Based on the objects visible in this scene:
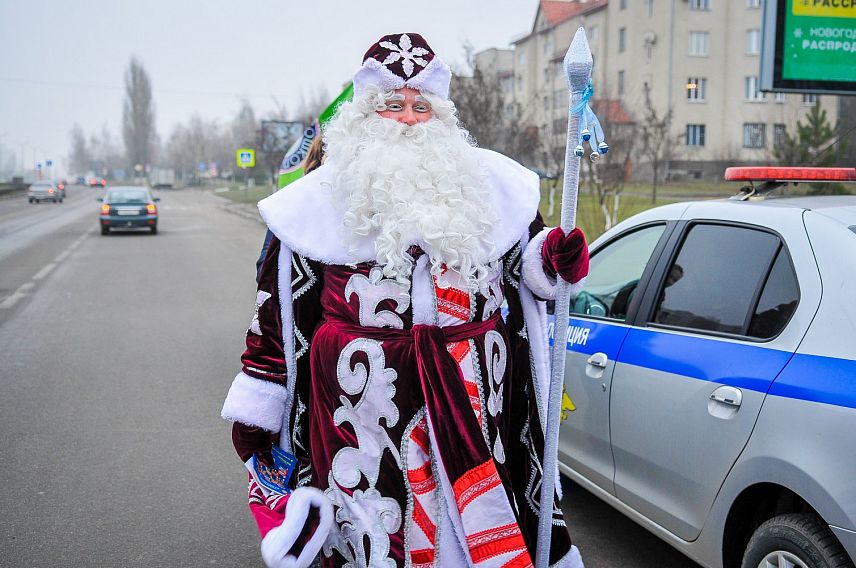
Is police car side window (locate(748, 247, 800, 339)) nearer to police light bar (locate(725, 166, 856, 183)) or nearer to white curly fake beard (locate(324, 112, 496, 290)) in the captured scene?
police light bar (locate(725, 166, 856, 183))

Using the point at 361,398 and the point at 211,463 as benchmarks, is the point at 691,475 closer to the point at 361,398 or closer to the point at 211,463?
the point at 361,398

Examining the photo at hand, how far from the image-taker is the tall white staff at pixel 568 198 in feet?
7.02

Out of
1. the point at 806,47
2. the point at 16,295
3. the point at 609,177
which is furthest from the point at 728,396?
the point at 609,177

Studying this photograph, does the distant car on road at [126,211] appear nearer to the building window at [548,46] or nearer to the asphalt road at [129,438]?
the asphalt road at [129,438]

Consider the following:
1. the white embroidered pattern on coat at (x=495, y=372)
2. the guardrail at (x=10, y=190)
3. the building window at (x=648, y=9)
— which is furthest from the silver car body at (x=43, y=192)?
the white embroidered pattern on coat at (x=495, y=372)

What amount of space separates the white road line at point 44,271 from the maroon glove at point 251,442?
13.0m

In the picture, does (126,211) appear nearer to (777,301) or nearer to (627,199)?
(627,199)

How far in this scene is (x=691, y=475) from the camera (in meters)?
3.06

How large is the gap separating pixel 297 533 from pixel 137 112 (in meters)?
129

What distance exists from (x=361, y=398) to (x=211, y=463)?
10.4ft

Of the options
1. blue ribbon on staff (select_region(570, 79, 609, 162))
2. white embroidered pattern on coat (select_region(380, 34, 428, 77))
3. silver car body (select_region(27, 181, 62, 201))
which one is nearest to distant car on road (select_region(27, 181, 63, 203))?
silver car body (select_region(27, 181, 62, 201))

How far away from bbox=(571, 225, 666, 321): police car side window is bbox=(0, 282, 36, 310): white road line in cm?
918

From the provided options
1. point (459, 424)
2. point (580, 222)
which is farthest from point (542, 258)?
point (580, 222)

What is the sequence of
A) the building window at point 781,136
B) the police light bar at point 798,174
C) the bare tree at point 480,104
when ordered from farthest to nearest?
1. the building window at point 781,136
2. the bare tree at point 480,104
3. the police light bar at point 798,174
